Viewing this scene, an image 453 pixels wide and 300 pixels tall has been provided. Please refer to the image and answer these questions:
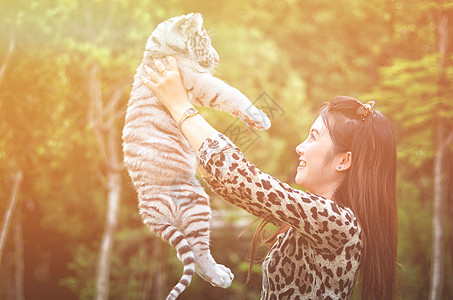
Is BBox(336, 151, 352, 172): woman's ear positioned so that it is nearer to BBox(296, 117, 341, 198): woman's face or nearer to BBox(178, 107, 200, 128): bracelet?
BBox(296, 117, 341, 198): woman's face

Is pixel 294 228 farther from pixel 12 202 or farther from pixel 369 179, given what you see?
pixel 12 202

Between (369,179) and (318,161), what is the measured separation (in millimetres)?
128

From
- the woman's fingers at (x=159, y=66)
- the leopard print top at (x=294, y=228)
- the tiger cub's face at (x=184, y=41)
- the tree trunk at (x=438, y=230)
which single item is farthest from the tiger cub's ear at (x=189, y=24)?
the tree trunk at (x=438, y=230)

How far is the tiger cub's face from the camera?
0.96m

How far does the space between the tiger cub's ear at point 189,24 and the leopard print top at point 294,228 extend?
0.27 metres

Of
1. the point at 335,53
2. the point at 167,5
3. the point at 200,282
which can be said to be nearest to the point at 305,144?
the point at 167,5

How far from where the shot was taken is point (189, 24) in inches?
39.2

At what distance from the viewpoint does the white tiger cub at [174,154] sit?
92 cm

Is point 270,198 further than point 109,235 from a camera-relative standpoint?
No

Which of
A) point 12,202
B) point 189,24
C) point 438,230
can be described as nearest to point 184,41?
point 189,24

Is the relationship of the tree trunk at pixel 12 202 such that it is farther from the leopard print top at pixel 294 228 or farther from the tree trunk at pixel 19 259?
the leopard print top at pixel 294 228

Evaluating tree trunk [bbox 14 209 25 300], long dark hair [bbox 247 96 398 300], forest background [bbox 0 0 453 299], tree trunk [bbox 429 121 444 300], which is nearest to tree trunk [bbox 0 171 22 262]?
forest background [bbox 0 0 453 299]

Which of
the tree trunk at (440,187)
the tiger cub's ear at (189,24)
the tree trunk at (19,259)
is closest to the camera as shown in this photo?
the tiger cub's ear at (189,24)

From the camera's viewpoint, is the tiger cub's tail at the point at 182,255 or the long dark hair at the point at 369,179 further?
the long dark hair at the point at 369,179
